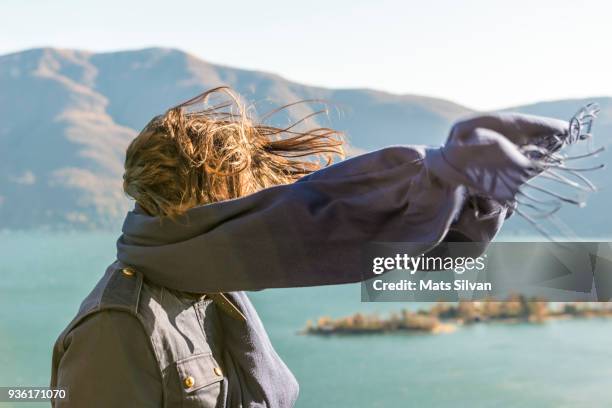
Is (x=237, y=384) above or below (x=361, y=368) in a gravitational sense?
above

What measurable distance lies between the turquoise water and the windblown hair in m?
14.6

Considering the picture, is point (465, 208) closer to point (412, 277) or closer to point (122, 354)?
point (412, 277)

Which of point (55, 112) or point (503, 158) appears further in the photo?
point (55, 112)

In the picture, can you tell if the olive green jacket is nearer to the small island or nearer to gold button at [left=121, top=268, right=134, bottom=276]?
gold button at [left=121, top=268, right=134, bottom=276]

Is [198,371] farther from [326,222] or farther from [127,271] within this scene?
[326,222]

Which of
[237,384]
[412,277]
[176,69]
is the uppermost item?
[176,69]

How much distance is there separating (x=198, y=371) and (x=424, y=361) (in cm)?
1903

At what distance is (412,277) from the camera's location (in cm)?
90

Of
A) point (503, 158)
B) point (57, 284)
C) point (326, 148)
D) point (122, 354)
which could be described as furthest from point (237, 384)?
point (57, 284)

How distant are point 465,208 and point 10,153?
215 ft

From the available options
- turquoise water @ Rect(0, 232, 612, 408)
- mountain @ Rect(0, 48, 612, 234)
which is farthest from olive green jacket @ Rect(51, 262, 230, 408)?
mountain @ Rect(0, 48, 612, 234)

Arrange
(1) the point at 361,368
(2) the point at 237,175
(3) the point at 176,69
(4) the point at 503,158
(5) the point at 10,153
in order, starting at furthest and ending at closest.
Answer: (3) the point at 176,69, (5) the point at 10,153, (1) the point at 361,368, (2) the point at 237,175, (4) the point at 503,158

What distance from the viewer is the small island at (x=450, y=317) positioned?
66.0ft

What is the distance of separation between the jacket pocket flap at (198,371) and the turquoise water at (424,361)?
47.8 ft
